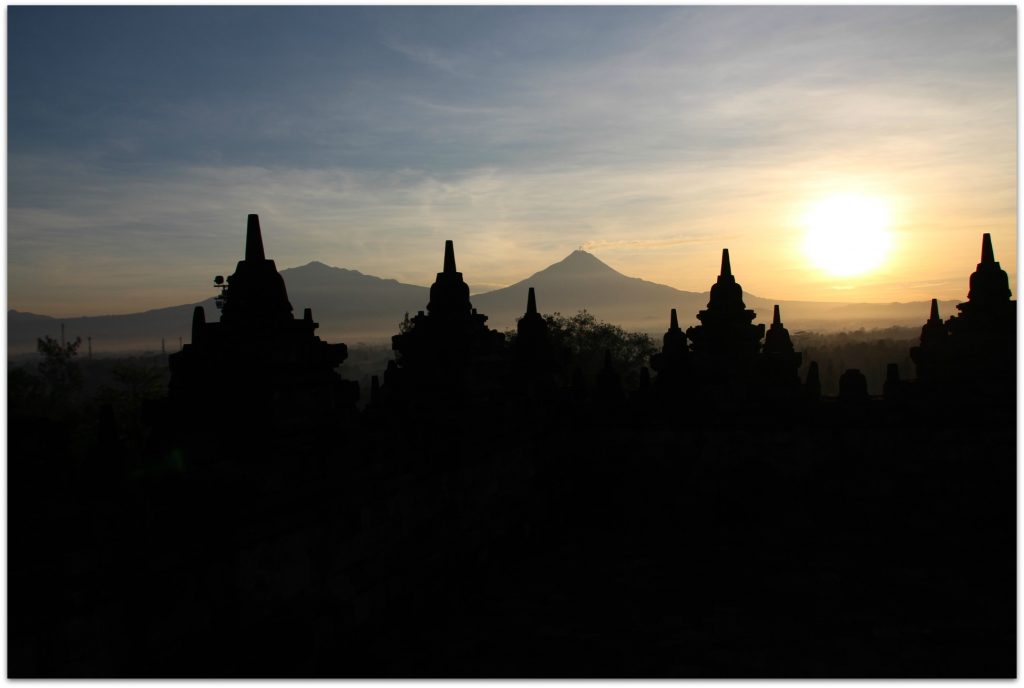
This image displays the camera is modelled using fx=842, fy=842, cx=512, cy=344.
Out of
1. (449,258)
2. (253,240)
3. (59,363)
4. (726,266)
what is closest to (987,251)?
(726,266)

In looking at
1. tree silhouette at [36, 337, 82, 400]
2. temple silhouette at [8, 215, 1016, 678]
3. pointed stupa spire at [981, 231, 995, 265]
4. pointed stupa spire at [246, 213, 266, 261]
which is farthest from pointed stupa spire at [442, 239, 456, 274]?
tree silhouette at [36, 337, 82, 400]

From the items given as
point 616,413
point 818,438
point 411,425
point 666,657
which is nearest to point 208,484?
point 411,425

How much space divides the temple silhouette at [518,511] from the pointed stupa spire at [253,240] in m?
0.02

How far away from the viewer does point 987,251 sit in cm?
1393

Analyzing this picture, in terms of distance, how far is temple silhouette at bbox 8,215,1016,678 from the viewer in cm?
602

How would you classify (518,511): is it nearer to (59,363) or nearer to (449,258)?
(449,258)

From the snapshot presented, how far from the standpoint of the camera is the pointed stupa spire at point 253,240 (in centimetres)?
794

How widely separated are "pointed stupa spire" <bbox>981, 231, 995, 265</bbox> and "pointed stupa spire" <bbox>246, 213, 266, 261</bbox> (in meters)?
11.8

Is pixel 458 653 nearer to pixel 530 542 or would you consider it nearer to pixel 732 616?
pixel 732 616

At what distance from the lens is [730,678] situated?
779cm

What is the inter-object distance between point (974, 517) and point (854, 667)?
620 cm

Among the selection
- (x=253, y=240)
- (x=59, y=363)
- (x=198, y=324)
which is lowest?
(x=59, y=363)

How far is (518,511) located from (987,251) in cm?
891

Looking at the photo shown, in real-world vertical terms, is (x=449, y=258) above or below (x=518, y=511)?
above
